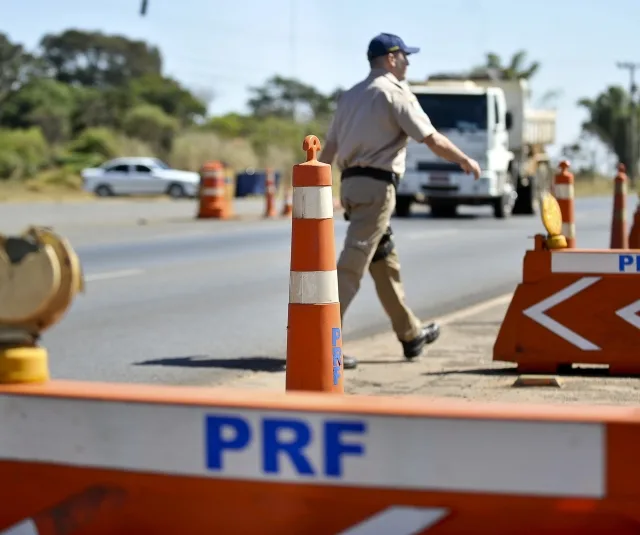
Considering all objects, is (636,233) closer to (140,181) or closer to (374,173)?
(374,173)

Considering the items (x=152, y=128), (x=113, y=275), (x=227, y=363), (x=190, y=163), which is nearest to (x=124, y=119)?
(x=152, y=128)

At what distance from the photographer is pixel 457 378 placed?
820cm

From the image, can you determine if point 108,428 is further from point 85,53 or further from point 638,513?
point 85,53

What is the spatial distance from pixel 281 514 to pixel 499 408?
0.54 meters

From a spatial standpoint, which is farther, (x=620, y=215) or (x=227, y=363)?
(x=620, y=215)

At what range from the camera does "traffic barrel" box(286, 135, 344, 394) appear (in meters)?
5.78

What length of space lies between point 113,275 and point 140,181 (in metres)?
36.0

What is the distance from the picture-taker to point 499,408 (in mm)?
3111

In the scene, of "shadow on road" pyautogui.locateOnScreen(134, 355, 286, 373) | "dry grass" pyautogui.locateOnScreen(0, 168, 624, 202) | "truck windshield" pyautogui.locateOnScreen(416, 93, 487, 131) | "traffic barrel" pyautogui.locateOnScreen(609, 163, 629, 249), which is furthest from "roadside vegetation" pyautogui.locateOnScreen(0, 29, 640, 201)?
"shadow on road" pyautogui.locateOnScreen(134, 355, 286, 373)

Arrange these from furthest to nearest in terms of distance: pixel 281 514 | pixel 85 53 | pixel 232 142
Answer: pixel 85 53 → pixel 232 142 → pixel 281 514

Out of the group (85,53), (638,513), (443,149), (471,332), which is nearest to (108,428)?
(638,513)

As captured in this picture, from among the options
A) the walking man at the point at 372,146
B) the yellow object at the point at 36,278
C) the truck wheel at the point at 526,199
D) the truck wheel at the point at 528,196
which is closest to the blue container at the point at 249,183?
the truck wheel at the point at 528,196

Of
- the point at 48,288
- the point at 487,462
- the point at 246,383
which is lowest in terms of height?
the point at 246,383

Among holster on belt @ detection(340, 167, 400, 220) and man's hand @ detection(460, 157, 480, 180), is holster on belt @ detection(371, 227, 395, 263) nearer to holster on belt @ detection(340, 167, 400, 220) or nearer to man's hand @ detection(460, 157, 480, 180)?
holster on belt @ detection(340, 167, 400, 220)
